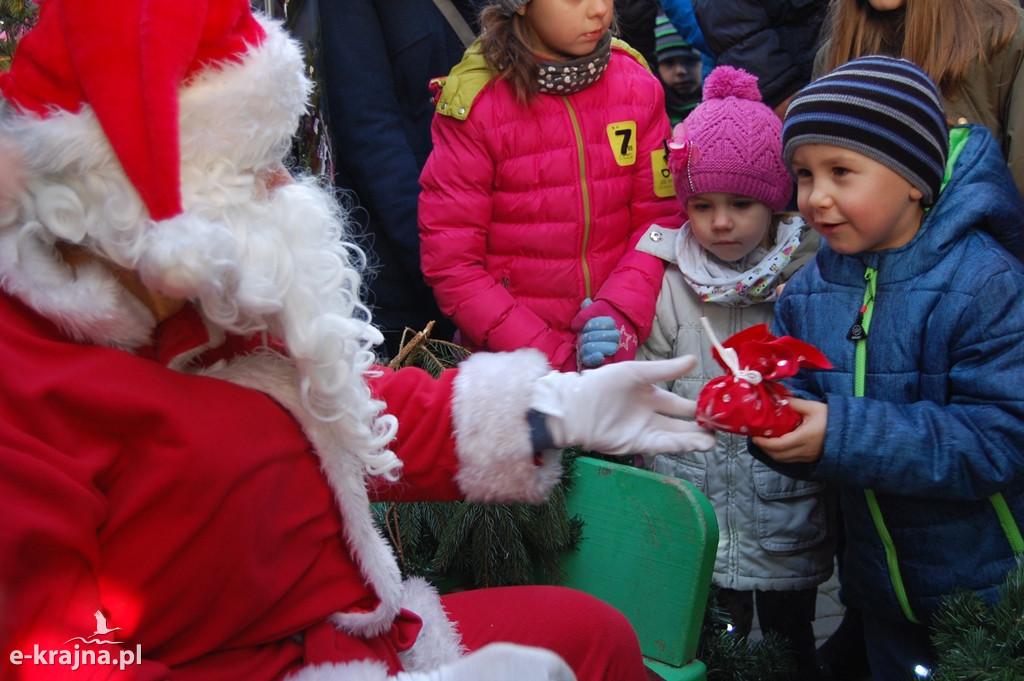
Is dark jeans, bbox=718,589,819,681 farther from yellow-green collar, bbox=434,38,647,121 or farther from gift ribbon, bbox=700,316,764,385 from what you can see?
yellow-green collar, bbox=434,38,647,121

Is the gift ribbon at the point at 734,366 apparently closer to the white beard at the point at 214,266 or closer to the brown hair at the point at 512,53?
the white beard at the point at 214,266

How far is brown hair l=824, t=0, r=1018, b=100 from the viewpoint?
2.50 m

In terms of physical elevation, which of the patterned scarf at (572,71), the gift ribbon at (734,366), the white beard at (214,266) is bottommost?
the gift ribbon at (734,366)

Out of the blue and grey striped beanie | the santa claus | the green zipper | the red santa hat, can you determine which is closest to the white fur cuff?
the santa claus

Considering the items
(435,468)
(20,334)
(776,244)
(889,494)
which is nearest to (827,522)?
(889,494)

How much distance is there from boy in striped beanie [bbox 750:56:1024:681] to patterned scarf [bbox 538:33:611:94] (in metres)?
0.82

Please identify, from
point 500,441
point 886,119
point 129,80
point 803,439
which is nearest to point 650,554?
point 803,439

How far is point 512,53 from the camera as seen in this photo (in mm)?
2807

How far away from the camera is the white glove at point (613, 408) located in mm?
1643

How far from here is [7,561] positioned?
1.12 m

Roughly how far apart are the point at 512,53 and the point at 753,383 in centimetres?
146

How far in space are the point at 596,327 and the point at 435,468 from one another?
1.06 metres

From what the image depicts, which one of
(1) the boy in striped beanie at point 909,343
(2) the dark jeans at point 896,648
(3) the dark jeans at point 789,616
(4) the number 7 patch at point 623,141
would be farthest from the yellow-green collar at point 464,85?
(2) the dark jeans at point 896,648

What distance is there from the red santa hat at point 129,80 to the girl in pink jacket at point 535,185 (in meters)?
1.49
